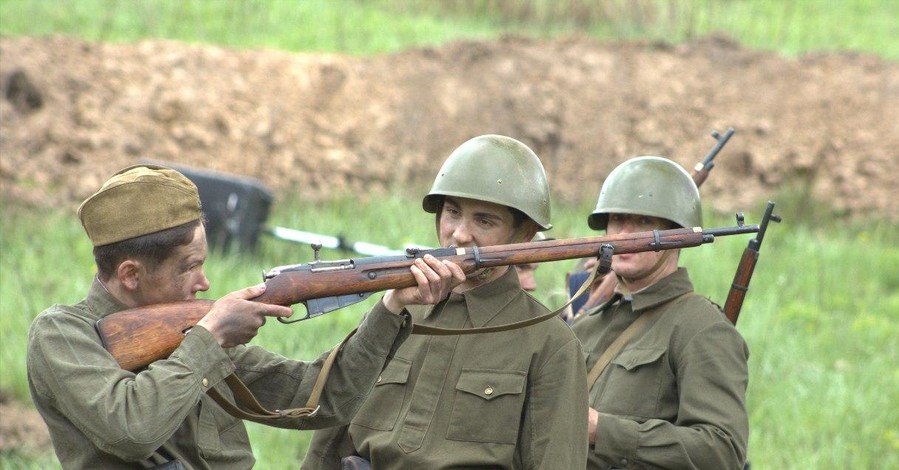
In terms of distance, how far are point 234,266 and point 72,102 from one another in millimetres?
3733

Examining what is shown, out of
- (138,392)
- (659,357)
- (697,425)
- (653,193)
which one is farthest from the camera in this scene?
(653,193)

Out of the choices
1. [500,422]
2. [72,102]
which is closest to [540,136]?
[72,102]

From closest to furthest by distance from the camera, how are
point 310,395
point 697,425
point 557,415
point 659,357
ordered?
point 557,415 < point 310,395 < point 697,425 < point 659,357

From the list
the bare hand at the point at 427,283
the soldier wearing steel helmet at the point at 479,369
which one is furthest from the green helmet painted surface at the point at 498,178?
the bare hand at the point at 427,283

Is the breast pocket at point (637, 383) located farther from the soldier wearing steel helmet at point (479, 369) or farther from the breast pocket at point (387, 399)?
the breast pocket at point (387, 399)

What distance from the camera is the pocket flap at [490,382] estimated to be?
452cm

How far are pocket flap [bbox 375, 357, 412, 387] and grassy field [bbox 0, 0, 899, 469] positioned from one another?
3.60 m

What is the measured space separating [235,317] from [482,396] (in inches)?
37.0

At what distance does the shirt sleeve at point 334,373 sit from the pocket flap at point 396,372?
173mm

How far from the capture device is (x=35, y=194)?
12.6 meters

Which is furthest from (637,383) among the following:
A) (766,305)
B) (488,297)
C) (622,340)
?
(766,305)

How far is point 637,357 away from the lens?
551 cm

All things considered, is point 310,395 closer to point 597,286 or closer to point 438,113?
point 597,286

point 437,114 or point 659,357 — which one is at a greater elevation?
point 659,357
